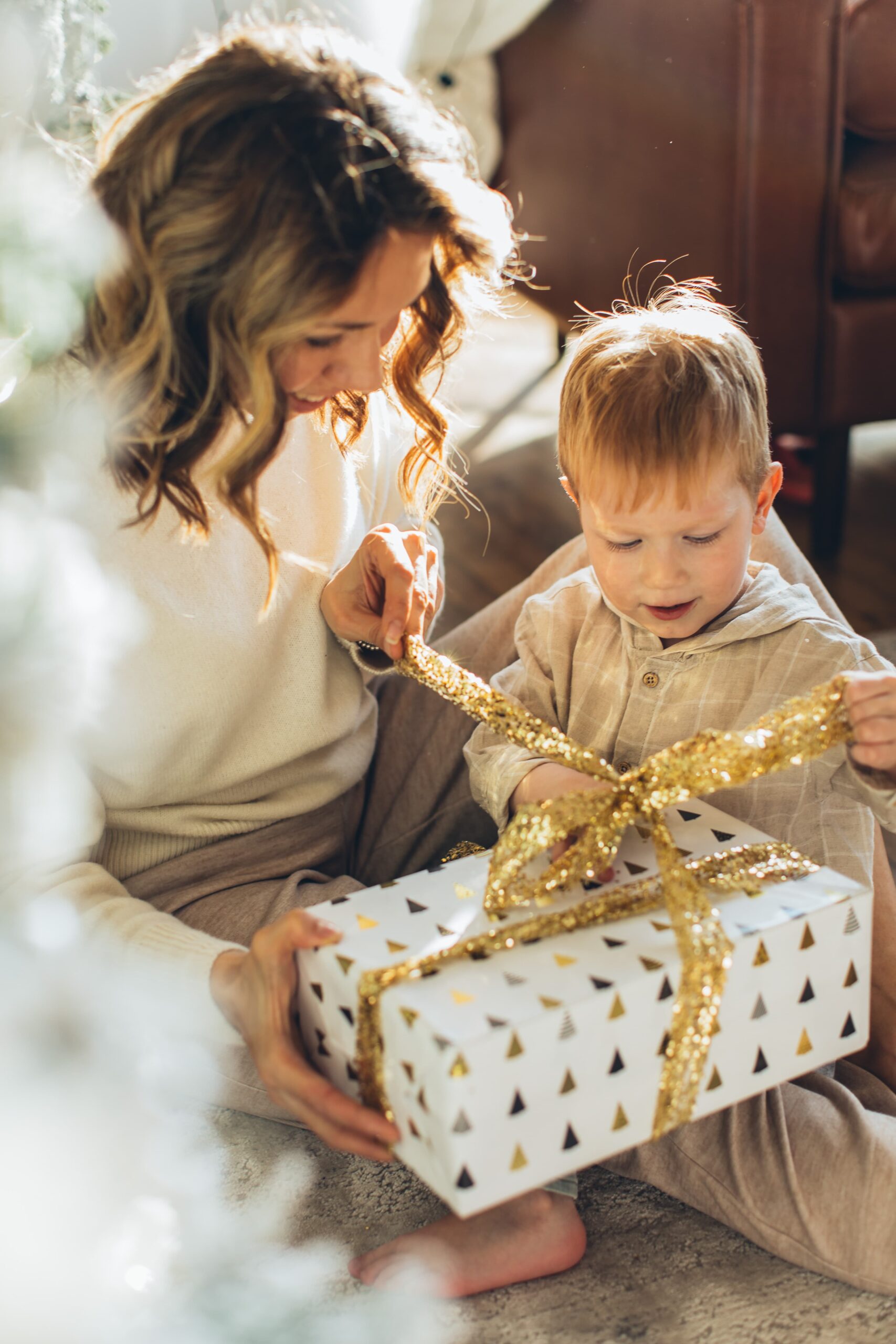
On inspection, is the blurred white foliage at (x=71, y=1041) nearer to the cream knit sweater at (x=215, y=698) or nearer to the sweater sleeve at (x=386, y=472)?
the cream knit sweater at (x=215, y=698)

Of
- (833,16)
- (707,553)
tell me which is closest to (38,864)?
(707,553)

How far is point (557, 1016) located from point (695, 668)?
0.35m

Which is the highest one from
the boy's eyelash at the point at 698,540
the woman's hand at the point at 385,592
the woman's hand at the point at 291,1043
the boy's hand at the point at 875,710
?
the boy's eyelash at the point at 698,540

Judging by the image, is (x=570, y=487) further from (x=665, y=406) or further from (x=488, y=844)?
(x=488, y=844)

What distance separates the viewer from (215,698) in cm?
89

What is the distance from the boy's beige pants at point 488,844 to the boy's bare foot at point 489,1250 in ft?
0.26

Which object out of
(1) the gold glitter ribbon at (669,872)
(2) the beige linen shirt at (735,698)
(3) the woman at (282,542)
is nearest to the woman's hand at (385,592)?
(3) the woman at (282,542)

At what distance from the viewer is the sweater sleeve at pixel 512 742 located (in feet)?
2.92

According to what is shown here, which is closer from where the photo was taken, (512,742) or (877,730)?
(877,730)

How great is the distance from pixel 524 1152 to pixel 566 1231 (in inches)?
7.7

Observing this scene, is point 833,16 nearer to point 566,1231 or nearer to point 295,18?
point 295,18

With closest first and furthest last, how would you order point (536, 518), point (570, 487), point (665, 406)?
point (665, 406) → point (570, 487) → point (536, 518)

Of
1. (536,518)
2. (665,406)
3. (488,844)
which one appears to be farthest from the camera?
(536,518)

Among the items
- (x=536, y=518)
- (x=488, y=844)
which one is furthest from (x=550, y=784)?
(x=536, y=518)
